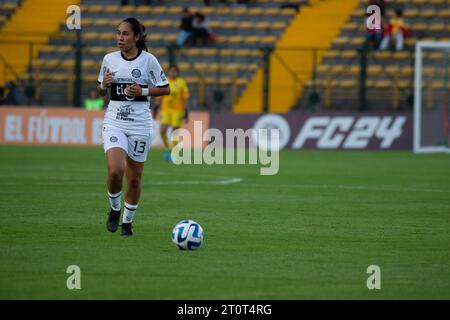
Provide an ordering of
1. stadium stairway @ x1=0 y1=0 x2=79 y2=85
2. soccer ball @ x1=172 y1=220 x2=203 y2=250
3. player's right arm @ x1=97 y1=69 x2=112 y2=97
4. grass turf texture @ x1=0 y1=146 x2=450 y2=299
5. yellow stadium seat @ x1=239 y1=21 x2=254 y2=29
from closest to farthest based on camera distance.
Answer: grass turf texture @ x1=0 y1=146 x2=450 y2=299 < soccer ball @ x1=172 y1=220 x2=203 y2=250 < player's right arm @ x1=97 y1=69 x2=112 y2=97 < stadium stairway @ x1=0 y1=0 x2=79 y2=85 < yellow stadium seat @ x1=239 y1=21 x2=254 y2=29

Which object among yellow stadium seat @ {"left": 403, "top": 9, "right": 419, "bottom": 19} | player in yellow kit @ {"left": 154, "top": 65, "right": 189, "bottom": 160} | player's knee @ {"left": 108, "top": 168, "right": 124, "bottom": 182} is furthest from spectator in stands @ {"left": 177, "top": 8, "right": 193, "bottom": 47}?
player's knee @ {"left": 108, "top": 168, "right": 124, "bottom": 182}

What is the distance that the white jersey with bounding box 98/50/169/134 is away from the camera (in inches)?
495

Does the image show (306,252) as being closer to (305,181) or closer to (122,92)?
(122,92)

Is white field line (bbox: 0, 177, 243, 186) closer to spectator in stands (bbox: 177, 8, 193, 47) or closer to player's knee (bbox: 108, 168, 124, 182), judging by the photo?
player's knee (bbox: 108, 168, 124, 182)

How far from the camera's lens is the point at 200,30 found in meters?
36.8

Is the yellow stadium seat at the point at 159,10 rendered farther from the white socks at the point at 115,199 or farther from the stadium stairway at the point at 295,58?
the white socks at the point at 115,199

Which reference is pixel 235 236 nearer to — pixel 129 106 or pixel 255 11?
pixel 129 106

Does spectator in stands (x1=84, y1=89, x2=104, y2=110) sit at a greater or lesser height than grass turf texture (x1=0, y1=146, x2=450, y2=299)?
greater

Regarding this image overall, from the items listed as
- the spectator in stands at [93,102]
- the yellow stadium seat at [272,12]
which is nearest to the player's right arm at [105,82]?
the spectator in stands at [93,102]

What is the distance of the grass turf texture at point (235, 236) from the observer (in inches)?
374

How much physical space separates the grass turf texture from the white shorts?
1.01 metres

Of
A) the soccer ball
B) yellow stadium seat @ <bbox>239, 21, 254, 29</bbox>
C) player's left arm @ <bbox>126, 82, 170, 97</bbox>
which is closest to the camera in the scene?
the soccer ball

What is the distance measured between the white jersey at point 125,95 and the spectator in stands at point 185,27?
24283 mm
